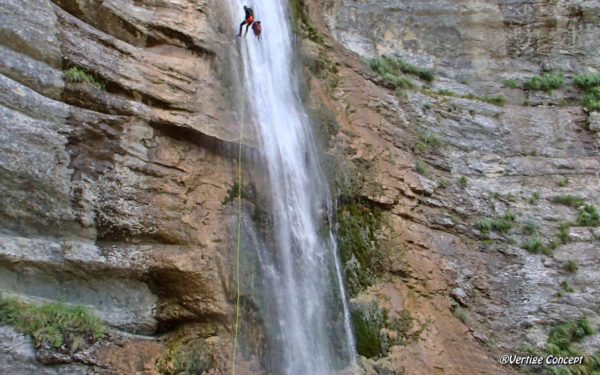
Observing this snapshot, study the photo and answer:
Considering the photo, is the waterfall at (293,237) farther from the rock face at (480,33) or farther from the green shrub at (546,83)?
the green shrub at (546,83)

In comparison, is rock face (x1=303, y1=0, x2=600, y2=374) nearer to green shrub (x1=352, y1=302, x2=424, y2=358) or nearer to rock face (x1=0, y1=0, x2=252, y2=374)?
green shrub (x1=352, y1=302, x2=424, y2=358)

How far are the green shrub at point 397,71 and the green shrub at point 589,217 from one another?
527 cm

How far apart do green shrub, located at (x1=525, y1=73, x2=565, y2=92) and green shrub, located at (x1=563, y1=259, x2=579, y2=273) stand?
6011mm

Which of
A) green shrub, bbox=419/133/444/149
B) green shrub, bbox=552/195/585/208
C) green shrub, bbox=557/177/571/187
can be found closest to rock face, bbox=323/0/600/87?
green shrub, bbox=419/133/444/149

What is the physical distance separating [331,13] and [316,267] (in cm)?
867

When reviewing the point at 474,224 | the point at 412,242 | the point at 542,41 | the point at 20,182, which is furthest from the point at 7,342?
the point at 542,41

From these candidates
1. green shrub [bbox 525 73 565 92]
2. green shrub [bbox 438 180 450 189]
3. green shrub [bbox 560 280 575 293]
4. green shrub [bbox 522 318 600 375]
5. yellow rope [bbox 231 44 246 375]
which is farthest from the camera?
green shrub [bbox 525 73 565 92]

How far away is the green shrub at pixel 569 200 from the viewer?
12.4 m

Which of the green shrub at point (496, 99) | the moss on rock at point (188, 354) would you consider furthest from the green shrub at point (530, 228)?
the moss on rock at point (188, 354)

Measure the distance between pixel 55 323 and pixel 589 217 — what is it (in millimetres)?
10913

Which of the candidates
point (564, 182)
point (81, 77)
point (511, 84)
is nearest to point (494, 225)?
point (564, 182)

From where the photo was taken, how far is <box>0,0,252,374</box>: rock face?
24.7 feet

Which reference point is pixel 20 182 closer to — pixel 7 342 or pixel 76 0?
pixel 7 342

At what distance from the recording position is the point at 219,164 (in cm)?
970
